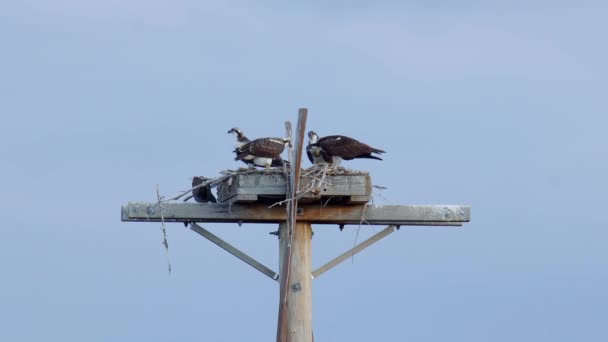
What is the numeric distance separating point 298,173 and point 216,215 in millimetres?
896

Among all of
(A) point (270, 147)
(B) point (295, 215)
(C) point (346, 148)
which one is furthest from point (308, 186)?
(A) point (270, 147)

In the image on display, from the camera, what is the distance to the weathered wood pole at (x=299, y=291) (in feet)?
35.3

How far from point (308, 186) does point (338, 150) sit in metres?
2.78

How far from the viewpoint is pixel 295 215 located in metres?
10.8

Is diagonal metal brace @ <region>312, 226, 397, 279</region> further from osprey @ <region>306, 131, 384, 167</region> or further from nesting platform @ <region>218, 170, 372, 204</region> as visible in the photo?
osprey @ <region>306, 131, 384, 167</region>

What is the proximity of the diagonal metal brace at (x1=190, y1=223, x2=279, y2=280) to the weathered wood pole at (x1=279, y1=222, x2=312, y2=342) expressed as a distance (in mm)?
266

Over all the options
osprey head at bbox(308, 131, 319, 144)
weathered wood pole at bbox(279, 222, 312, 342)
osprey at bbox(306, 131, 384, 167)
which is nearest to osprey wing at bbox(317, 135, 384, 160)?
osprey at bbox(306, 131, 384, 167)

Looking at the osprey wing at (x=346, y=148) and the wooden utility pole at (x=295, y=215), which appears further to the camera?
the osprey wing at (x=346, y=148)

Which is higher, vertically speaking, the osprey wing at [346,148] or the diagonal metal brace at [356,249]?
the osprey wing at [346,148]

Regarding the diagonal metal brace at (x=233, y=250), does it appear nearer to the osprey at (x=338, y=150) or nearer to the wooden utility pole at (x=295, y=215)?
the wooden utility pole at (x=295, y=215)

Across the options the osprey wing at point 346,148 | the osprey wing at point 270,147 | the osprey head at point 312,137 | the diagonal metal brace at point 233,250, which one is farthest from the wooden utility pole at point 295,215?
the osprey head at point 312,137

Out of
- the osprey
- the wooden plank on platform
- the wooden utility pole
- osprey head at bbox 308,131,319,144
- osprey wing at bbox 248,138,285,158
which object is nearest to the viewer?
the wooden utility pole

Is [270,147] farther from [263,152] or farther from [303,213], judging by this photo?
[303,213]

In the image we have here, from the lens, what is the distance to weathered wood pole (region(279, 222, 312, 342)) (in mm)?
10750
